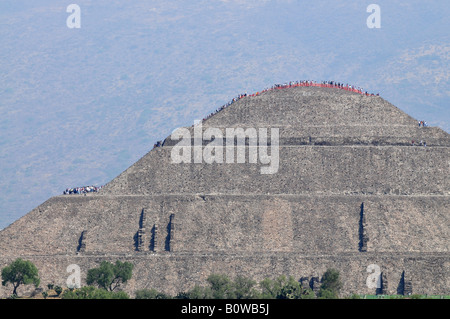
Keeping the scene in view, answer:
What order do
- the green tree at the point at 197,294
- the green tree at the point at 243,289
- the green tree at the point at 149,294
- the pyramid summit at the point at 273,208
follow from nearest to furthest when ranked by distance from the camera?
1. the green tree at the point at 197,294
2. the green tree at the point at 243,289
3. the green tree at the point at 149,294
4. the pyramid summit at the point at 273,208

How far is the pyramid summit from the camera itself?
86688 mm

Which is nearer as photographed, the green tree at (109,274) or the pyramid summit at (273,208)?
the green tree at (109,274)

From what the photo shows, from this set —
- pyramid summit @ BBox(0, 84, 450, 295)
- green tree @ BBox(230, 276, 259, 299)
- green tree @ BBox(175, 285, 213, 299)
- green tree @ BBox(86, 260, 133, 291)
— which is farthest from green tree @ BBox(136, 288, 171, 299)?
green tree @ BBox(230, 276, 259, 299)

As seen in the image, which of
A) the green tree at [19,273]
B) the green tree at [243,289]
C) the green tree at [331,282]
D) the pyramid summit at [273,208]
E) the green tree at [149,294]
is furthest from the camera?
the pyramid summit at [273,208]

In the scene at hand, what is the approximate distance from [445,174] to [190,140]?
64.1ft

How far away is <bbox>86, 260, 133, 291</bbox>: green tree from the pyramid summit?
1742 millimetres

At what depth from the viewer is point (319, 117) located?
10069 centimetres

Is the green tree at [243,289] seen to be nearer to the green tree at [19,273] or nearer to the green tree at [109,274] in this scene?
the green tree at [109,274]

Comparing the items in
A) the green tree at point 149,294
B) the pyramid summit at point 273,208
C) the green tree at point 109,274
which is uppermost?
the pyramid summit at point 273,208

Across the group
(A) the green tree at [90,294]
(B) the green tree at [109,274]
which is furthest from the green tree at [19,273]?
(A) the green tree at [90,294]

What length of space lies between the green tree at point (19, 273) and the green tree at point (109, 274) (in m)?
3.60

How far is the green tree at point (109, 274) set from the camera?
273 ft

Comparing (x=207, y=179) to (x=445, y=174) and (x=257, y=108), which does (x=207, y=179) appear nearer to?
(x=257, y=108)
